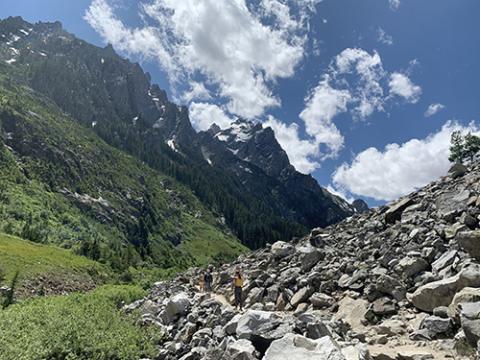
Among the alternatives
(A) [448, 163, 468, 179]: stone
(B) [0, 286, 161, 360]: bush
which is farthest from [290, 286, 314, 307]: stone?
(A) [448, 163, 468, 179]: stone

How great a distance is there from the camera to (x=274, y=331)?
1333 centimetres

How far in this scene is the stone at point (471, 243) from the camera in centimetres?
1519

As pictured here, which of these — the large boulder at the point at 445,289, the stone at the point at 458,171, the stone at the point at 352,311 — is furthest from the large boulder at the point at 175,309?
the stone at the point at 458,171

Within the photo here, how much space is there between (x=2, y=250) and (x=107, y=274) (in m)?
25.2

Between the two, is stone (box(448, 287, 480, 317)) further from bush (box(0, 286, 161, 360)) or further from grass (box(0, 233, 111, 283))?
grass (box(0, 233, 111, 283))

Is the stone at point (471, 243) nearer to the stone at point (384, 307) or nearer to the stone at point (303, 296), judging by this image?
the stone at point (384, 307)

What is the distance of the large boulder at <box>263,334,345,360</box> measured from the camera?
33.4ft

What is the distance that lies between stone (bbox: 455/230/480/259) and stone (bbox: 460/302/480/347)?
5044 mm

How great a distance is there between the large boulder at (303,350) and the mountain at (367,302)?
1.2 inches

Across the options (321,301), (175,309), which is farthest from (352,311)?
(175,309)

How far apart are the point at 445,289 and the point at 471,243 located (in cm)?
280

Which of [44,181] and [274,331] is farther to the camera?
[44,181]

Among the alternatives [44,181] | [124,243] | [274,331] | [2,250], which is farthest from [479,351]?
[44,181]

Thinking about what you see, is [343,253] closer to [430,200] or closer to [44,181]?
[430,200]
